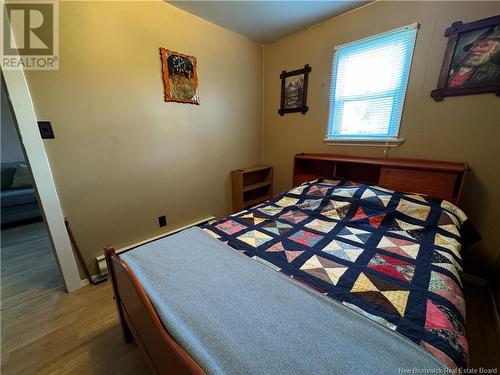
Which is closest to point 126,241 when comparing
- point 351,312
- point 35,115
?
point 35,115

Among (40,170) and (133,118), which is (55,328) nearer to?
(40,170)

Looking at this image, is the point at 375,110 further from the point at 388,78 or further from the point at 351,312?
the point at 351,312

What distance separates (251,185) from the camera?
294 centimetres

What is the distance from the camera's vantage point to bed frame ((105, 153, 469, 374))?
2.39 ft

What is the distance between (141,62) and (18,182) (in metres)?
3.25

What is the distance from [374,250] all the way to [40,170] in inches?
91.8

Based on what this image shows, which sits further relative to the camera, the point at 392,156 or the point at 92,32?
the point at 392,156

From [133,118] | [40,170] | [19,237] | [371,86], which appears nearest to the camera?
[40,170]

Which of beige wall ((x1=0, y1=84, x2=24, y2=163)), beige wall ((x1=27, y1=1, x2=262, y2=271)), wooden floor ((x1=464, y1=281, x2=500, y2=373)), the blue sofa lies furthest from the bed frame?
beige wall ((x1=0, y1=84, x2=24, y2=163))

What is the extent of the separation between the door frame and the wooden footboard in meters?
0.83

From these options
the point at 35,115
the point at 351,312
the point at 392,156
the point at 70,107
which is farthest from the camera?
the point at 392,156

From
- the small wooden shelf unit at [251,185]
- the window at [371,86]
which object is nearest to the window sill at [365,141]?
the window at [371,86]

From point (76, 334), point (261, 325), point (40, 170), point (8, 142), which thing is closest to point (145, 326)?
point (261, 325)

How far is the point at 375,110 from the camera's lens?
2.06m
